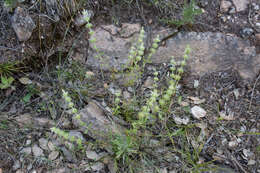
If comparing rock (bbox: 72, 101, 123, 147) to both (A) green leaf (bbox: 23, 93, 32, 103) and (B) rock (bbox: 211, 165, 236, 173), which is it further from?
(B) rock (bbox: 211, 165, 236, 173)

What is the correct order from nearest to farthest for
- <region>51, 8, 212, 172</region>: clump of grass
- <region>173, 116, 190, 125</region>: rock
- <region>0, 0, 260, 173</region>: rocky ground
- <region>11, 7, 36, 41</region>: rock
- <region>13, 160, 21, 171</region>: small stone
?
<region>51, 8, 212, 172</region>: clump of grass
<region>13, 160, 21, 171</region>: small stone
<region>0, 0, 260, 173</region>: rocky ground
<region>11, 7, 36, 41</region>: rock
<region>173, 116, 190, 125</region>: rock

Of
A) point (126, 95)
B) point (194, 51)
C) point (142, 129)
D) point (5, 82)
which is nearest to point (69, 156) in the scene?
point (142, 129)

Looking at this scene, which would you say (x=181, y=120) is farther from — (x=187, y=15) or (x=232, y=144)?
(x=187, y=15)

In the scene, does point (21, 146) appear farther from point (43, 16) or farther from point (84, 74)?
point (43, 16)

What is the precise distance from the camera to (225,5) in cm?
279

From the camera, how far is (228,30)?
2719 mm

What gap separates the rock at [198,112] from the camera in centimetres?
246

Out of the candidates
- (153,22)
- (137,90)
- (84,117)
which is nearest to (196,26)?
(153,22)

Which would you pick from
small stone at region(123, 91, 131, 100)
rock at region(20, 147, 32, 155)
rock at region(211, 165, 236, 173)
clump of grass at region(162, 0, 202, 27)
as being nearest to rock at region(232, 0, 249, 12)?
clump of grass at region(162, 0, 202, 27)

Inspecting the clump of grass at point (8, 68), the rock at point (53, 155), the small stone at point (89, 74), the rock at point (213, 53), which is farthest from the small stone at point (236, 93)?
the clump of grass at point (8, 68)

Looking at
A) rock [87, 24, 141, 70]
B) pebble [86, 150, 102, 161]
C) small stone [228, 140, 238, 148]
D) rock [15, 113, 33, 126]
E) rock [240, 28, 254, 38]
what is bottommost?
pebble [86, 150, 102, 161]

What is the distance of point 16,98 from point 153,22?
5.46 feet

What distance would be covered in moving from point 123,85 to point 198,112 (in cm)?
82

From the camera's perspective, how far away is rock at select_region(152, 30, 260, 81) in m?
2.62
